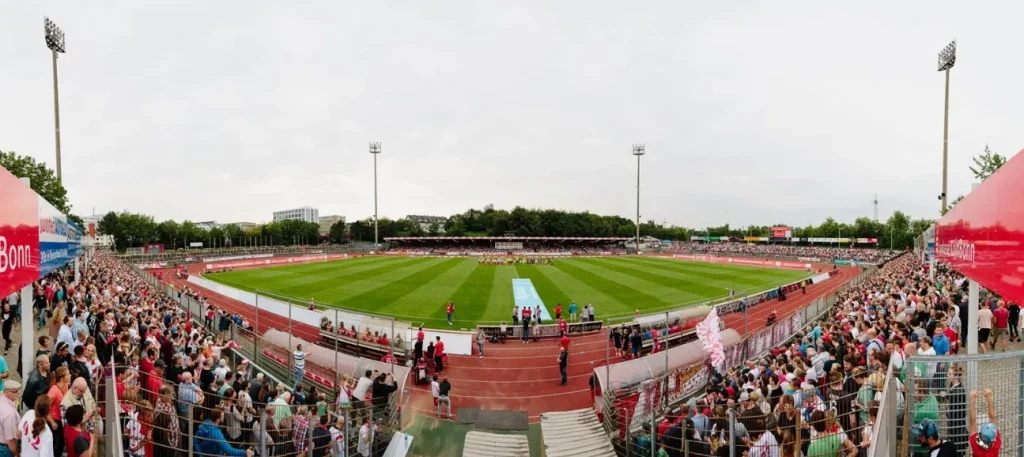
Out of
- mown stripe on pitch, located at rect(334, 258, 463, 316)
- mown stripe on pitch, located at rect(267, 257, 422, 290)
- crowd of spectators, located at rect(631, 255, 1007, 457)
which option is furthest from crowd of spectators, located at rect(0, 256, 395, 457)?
mown stripe on pitch, located at rect(267, 257, 422, 290)

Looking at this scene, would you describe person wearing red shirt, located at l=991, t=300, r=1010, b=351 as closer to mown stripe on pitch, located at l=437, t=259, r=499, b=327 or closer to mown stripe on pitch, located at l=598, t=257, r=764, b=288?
mown stripe on pitch, located at l=437, t=259, r=499, b=327

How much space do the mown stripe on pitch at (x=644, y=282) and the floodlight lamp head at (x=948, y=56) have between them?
64.0 feet

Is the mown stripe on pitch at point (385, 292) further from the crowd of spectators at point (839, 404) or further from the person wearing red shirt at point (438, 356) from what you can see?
the crowd of spectators at point (839, 404)

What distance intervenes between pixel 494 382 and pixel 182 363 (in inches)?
382

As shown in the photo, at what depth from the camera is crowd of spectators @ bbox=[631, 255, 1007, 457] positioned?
4695 mm

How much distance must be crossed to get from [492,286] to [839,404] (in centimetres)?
2884

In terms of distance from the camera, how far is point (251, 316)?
24.5 metres

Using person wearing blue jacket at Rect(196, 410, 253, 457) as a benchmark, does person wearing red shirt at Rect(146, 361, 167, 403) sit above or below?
above

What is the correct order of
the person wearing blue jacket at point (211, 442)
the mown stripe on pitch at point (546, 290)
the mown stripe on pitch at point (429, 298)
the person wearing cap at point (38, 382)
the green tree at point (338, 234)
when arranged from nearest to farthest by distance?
the person wearing cap at point (38, 382), the person wearing blue jacket at point (211, 442), the mown stripe on pitch at point (429, 298), the mown stripe on pitch at point (546, 290), the green tree at point (338, 234)

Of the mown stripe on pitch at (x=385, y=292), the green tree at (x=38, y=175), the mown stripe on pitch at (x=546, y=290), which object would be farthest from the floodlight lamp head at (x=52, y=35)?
the mown stripe on pitch at (x=546, y=290)

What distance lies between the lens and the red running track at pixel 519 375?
14094mm

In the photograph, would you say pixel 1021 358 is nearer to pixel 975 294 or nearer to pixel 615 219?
pixel 975 294

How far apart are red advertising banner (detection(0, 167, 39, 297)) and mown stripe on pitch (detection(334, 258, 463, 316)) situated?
18.4 metres

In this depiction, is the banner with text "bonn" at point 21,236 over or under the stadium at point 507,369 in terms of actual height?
over
